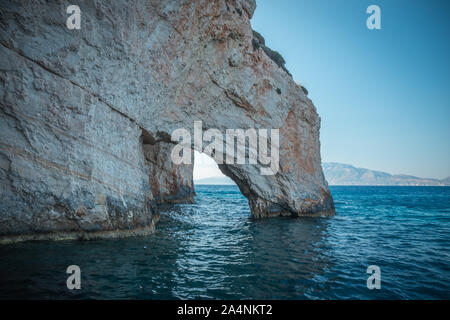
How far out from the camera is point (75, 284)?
234 inches

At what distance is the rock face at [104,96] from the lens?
8.80 m

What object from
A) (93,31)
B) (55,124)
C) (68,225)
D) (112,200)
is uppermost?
(93,31)

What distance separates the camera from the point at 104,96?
10516mm

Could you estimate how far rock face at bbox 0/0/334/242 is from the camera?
8.80 meters

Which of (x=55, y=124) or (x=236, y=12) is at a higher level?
(x=236, y=12)

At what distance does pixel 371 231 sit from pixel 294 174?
6.43 m

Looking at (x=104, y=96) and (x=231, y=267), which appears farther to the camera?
(x=104, y=96)

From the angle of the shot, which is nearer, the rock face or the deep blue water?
the deep blue water

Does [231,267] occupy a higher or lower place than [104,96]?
lower

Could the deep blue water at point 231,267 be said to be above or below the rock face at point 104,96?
below

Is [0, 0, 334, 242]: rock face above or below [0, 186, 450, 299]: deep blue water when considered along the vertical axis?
above

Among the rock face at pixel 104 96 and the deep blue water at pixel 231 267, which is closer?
the deep blue water at pixel 231 267
